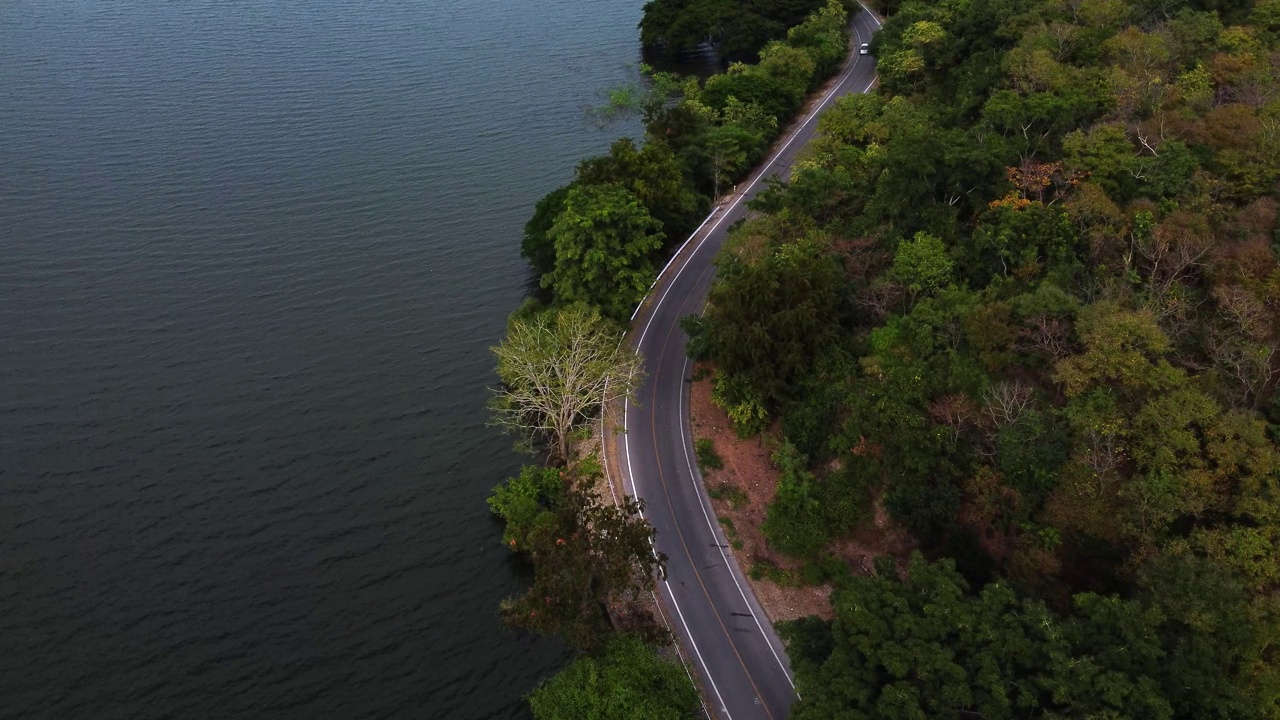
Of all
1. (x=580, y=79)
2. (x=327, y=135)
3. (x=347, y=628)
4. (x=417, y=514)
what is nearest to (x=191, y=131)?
(x=327, y=135)

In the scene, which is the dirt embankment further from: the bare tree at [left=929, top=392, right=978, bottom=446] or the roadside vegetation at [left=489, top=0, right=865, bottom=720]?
the bare tree at [left=929, top=392, right=978, bottom=446]

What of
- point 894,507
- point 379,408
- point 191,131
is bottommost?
point 894,507

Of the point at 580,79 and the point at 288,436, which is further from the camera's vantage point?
the point at 580,79

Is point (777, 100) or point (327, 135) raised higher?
point (327, 135)

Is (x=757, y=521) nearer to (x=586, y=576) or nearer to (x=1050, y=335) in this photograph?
(x=586, y=576)

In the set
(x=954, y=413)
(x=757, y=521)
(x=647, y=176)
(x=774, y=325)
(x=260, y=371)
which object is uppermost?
(x=647, y=176)

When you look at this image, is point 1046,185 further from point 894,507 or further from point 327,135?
point 327,135

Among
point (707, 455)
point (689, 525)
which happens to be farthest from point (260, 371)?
point (689, 525)
